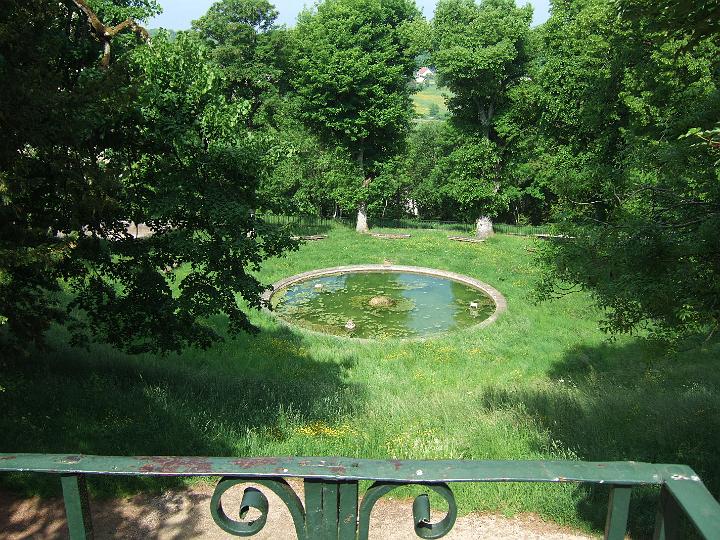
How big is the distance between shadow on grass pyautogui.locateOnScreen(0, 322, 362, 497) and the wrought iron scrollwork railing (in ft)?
16.7

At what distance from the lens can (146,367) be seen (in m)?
13.0

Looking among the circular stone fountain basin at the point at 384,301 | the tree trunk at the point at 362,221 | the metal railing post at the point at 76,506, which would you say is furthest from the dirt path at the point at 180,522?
the tree trunk at the point at 362,221

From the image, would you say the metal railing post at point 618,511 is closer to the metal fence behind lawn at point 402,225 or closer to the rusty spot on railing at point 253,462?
the rusty spot on railing at point 253,462

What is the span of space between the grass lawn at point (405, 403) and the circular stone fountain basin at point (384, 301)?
1.67 meters

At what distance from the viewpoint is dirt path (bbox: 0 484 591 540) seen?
20.9 ft

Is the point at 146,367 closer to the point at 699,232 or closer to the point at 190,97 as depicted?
the point at 190,97

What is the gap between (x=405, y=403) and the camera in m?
11.9

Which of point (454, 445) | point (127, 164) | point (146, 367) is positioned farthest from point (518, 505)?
point (146, 367)

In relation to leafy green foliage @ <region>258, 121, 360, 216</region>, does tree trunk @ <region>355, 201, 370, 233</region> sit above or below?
below

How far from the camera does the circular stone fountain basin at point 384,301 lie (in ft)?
66.3

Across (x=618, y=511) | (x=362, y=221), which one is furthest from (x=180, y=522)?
(x=362, y=221)

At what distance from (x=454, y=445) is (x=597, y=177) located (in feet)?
15.3

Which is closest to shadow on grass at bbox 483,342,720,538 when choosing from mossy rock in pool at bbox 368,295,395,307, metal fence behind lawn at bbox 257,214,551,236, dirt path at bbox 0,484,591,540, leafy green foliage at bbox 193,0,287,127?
dirt path at bbox 0,484,591,540

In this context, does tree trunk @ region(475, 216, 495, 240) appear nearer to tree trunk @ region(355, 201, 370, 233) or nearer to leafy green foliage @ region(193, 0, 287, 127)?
tree trunk @ region(355, 201, 370, 233)
